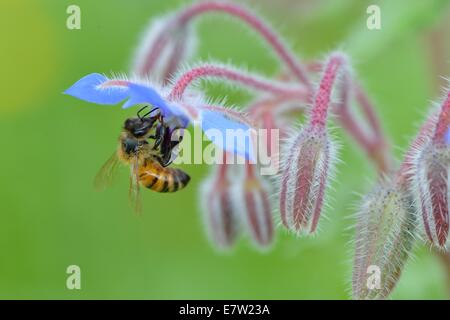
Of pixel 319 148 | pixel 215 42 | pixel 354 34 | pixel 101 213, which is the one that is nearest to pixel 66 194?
pixel 101 213

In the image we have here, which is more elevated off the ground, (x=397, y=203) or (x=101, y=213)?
(x=101, y=213)

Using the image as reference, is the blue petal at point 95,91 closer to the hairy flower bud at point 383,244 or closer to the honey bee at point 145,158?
the honey bee at point 145,158

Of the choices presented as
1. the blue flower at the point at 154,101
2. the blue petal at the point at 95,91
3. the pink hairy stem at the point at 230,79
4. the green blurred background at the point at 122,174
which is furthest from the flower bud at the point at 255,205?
the green blurred background at the point at 122,174

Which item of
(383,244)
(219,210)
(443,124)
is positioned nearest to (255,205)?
(219,210)

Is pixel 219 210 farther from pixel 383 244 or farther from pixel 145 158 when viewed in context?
pixel 383 244

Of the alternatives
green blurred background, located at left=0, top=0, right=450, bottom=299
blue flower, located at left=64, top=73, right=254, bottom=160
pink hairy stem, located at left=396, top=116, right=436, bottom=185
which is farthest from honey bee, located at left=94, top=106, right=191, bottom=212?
green blurred background, located at left=0, top=0, right=450, bottom=299

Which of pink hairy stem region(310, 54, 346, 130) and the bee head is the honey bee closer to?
the bee head
